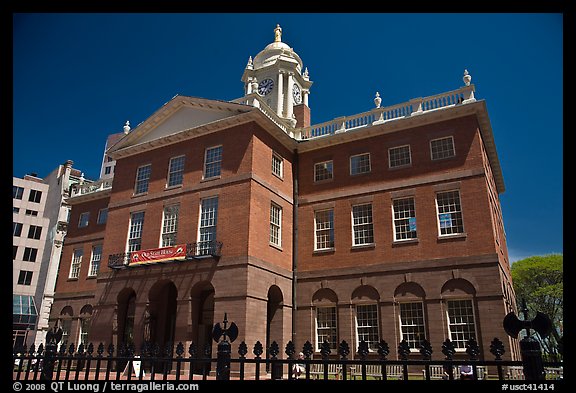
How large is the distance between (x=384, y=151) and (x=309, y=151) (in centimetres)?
490

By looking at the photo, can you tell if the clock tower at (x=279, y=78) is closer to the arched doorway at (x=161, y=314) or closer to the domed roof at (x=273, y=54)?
the domed roof at (x=273, y=54)

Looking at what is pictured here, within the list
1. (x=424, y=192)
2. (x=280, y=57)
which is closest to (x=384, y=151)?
(x=424, y=192)

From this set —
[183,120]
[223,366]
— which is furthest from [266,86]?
[223,366]

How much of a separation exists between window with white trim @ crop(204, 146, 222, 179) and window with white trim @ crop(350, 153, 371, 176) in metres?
7.84

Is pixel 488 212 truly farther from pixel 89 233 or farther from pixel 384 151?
pixel 89 233

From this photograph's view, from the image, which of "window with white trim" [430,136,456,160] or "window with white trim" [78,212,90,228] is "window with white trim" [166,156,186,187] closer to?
"window with white trim" [78,212,90,228]

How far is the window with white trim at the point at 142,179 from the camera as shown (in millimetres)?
27484

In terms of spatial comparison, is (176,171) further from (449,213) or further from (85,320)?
(449,213)

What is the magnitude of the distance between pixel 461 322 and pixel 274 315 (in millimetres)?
9538

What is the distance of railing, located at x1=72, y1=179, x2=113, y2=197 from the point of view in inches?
1455

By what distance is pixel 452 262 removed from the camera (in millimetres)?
21078

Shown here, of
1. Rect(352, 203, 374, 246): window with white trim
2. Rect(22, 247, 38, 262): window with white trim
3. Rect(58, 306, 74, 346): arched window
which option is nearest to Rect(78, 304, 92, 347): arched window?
Rect(58, 306, 74, 346): arched window

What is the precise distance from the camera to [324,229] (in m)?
25.3
